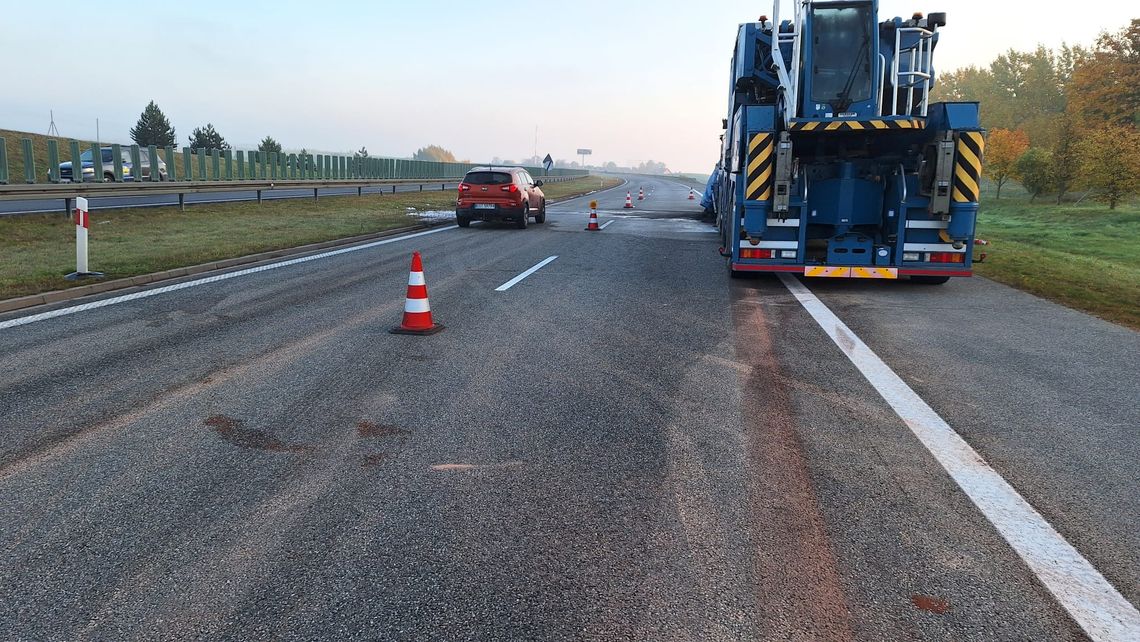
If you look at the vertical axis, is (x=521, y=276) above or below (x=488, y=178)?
below

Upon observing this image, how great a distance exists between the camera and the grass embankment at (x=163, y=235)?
10641 mm

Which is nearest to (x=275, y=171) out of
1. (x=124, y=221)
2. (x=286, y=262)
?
(x=124, y=221)

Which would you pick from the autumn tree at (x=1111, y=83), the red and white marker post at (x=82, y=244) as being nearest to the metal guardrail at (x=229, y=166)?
the red and white marker post at (x=82, y=244)

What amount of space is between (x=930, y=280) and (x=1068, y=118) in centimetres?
4254

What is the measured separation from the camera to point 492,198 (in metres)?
19.8

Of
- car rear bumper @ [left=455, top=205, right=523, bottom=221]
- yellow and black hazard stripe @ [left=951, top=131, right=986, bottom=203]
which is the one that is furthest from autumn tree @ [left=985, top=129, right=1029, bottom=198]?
yellow and black hazard stripe @ [left=951, top=131, right=986, bottom=203]

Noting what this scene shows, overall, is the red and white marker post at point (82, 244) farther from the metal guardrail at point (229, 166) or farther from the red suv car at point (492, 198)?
the red suv car at point (492, 198)

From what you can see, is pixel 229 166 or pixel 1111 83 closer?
pixel 229 166

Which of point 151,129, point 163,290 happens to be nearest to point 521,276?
point 163,290

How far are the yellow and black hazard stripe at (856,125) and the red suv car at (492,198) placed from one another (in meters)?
10.8

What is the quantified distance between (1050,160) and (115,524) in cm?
4795

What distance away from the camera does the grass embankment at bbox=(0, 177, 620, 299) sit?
10.6 m

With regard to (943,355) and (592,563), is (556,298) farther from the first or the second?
(592,563)

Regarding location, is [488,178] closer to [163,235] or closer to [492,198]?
[492,198]
